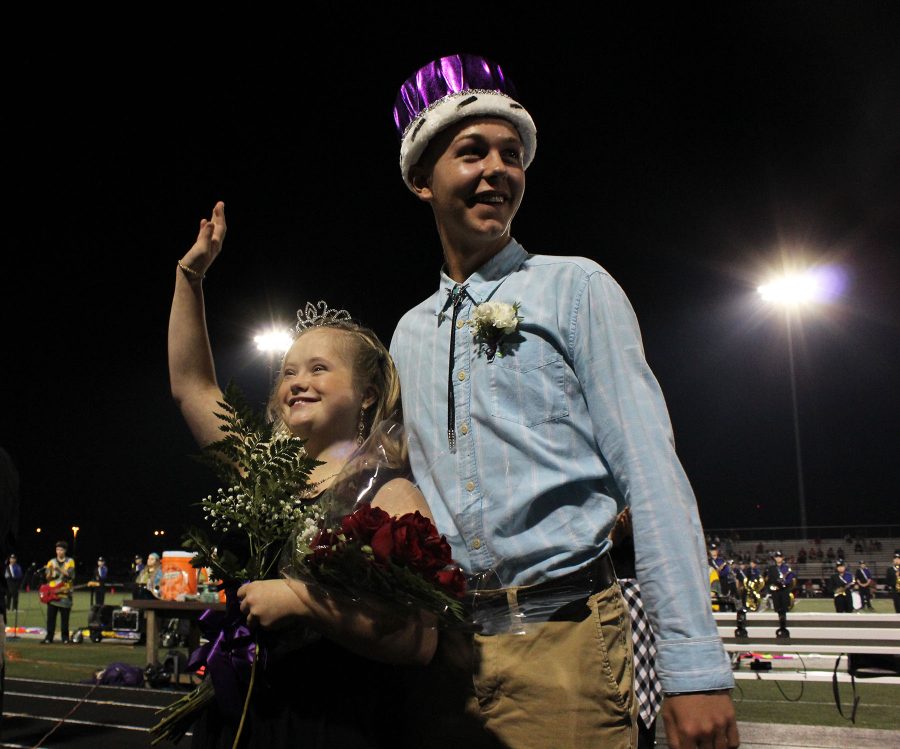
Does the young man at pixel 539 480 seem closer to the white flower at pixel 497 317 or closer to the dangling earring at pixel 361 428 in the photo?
the white flower at pixel 497 317

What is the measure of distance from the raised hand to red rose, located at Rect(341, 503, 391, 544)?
3.38 feet

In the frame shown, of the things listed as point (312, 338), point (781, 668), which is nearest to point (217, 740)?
point (312, 338)

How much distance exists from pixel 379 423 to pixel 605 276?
632mm

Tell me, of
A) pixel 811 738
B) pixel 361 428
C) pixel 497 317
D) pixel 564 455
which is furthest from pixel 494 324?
pixel 811 738

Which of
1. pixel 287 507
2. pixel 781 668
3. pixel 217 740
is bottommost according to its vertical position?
pixel 781 668

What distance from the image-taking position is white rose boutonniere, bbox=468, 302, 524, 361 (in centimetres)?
180

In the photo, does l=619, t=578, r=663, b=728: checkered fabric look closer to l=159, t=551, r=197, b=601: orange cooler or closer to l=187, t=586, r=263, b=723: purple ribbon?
l=187, t=586, r=263, b=723: purple ribbon

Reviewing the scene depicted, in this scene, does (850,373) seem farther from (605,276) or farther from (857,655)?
(605,276)

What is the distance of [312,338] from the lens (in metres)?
2.11

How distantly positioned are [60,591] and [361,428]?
50.0 ft

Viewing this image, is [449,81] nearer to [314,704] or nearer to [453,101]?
[453,101]

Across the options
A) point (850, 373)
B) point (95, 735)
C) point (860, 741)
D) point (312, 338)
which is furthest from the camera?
point (850, 373)

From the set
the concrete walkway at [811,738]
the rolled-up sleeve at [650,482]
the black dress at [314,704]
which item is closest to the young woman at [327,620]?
the black dress at [314,704]

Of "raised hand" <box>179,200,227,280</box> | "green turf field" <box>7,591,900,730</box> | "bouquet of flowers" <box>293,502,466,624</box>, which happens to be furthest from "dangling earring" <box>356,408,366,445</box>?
"green turf field" <box>7,591,900,730</box>
